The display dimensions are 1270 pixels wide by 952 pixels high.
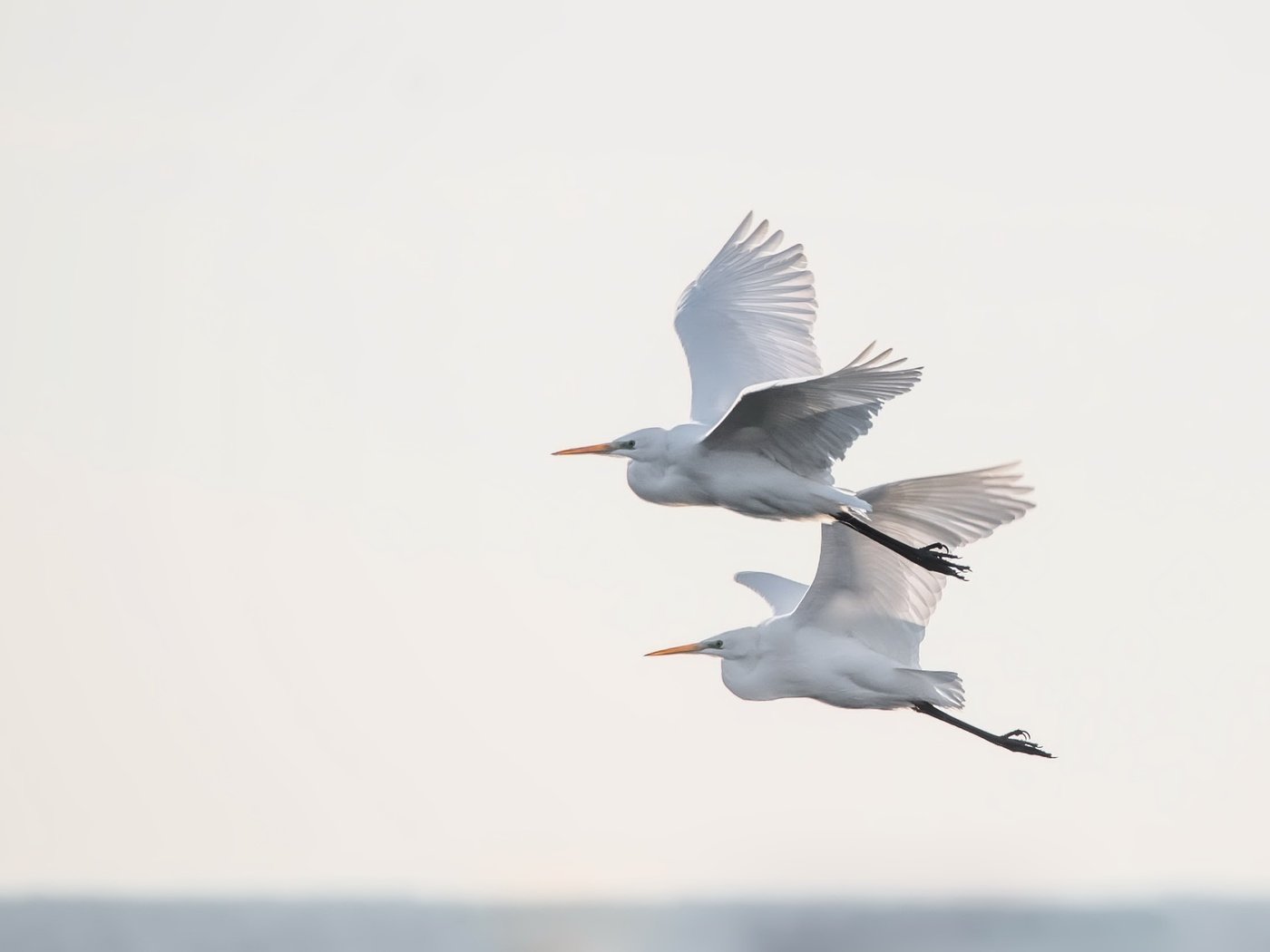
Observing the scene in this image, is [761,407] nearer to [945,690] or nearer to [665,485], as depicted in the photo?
[665,485]

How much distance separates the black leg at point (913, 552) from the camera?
45.7ft

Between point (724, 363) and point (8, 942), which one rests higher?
point (8, 942)

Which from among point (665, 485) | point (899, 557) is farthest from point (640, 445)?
point (899, 557)

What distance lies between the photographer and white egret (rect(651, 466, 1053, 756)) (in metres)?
14.4

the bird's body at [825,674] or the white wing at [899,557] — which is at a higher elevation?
the white wing at [899,557]

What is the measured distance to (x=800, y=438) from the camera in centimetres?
1339

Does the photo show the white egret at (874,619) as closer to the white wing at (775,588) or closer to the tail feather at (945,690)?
the tail feather at (945,690)

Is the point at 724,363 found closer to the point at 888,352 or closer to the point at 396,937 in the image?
the point at 888,352

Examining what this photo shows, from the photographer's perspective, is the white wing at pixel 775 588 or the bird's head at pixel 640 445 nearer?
the bird's head at pixel 640 445

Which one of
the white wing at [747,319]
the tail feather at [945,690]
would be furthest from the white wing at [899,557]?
the white wing at [747,319]

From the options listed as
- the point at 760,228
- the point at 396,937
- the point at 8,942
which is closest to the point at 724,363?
the point at 760,228

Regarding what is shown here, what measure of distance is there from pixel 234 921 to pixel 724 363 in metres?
86.9

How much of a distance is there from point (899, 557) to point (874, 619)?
41cm

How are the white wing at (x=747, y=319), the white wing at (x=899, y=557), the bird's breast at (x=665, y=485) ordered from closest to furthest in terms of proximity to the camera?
the bird's breast at (x=665, y=485) < the white wing at (x=899, y=557) < the white wing at (x=747, y=319)
